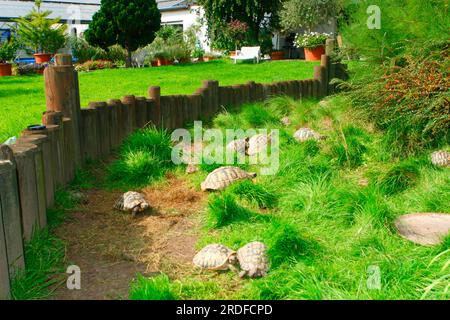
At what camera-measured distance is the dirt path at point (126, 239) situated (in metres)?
3.41

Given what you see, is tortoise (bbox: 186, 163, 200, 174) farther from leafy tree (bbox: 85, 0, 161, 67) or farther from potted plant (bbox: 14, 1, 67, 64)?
potted plant (bbox: 14, 1, 67, 64)

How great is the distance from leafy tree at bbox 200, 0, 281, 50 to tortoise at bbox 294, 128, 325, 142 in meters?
14.8

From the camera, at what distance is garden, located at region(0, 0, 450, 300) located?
3.19 m

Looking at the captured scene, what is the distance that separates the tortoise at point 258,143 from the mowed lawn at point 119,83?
270 centimetres

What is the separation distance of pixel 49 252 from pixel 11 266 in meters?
0.51

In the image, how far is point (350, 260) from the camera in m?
3.38

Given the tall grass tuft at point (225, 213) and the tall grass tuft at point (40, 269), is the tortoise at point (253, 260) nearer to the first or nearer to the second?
the tall grass tuft at point (225, 213)

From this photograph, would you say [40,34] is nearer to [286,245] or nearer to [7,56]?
[7,56]

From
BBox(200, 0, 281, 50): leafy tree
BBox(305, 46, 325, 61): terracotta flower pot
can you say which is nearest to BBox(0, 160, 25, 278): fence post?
BBox(305, 46, 325, 61): terracotta flower pot

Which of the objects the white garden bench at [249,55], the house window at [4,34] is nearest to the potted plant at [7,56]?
the house window at [4,34]

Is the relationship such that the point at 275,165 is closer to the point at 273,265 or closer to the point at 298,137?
the point at 298,137
